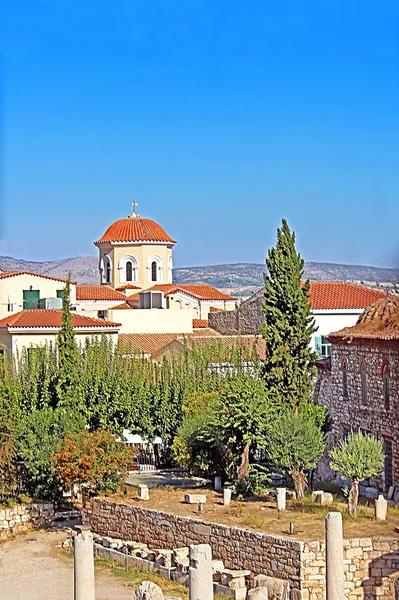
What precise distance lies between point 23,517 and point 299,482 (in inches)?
328

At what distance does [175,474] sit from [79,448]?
19.8 ft

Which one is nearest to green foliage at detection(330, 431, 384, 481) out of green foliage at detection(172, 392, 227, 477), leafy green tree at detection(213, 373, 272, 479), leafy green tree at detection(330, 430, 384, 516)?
leafy green tree at detection(330, 430, 384, 516)

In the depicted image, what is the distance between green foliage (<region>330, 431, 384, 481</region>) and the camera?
2358 centimetres

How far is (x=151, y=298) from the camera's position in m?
63.0

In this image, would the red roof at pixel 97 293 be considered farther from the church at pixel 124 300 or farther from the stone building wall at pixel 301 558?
the stone building wall at pixel 301 558

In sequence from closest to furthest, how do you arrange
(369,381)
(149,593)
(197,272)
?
(149,593) < (369,381) < (197,272)

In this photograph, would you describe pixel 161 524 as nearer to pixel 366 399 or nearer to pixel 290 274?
pixel 366 399

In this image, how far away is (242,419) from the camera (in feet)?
89.2

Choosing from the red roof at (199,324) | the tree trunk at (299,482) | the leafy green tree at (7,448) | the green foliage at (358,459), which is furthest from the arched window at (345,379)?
the red roof at (199,324)

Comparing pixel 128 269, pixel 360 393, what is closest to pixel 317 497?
pixel 360 393

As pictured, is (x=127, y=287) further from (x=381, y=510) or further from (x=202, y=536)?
(x=381, y=510)

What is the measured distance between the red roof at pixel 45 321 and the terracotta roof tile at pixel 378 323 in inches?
737

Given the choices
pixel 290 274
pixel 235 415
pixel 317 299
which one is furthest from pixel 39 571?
pixel 317 299

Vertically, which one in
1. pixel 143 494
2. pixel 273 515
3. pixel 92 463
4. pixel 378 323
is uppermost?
pixel 378 323
